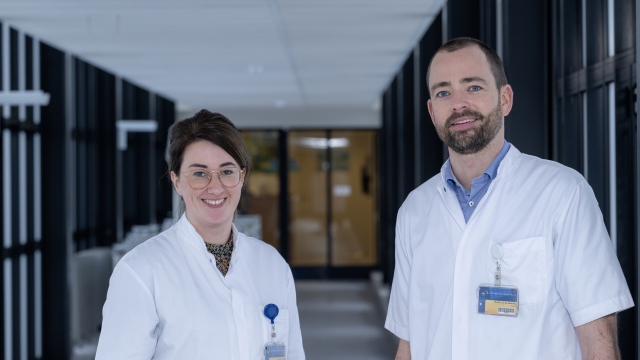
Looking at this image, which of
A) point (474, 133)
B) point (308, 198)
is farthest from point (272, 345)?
point (308, 198)

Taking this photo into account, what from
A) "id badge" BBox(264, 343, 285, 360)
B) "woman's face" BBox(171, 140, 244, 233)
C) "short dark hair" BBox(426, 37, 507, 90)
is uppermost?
"short dark hair" BBox(426, 37, 507, 90)

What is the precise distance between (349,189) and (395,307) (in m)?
10.6

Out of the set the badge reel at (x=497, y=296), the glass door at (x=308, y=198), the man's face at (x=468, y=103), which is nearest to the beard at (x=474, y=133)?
the man's face at (x=468, y=103)

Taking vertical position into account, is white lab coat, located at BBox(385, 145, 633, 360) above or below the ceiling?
below

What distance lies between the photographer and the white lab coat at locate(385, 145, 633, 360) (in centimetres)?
176

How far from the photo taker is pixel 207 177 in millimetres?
1968

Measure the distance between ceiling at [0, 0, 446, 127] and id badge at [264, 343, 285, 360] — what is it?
3173mm

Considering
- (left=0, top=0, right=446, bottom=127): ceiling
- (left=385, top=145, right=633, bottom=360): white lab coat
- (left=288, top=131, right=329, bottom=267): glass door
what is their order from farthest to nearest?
(left=288, top=131, right=329, bottom=267): glass door < (left=0, top=0, right=446, bottom=127): ceiling < (left=385, top=145, right=633, bottom=360): white lab coat

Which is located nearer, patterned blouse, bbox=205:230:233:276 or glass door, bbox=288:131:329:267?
patterned blouse, bbox=205:230:233:276

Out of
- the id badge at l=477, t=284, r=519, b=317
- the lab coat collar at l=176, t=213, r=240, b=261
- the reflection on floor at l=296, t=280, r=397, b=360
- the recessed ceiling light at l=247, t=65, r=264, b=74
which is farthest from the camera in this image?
the recessed ceiling light at l=247, t=65, r=264, b=74

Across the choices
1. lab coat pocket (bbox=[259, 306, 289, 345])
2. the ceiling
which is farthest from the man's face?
the ceiling

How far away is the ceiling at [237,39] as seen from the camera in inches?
187

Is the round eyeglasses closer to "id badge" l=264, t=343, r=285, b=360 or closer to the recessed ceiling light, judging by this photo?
"id badge" l=264, t=343, r=285, b=360

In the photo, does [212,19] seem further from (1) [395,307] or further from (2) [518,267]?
(2) [518,267]
